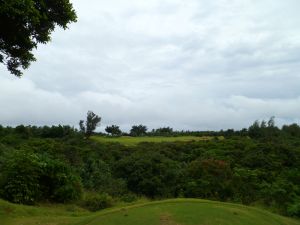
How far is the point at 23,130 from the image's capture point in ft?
230

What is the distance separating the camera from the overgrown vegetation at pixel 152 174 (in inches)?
794

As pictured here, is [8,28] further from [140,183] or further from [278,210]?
[140,183]

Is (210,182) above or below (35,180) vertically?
below

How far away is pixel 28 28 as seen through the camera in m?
11.8

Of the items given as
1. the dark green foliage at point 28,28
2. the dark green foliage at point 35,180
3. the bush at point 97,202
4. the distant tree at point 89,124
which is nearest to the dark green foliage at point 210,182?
the bush at point 97,202

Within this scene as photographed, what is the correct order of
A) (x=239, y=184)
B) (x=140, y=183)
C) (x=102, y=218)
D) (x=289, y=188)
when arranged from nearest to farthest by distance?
(x=102, y=218) < (x=289, y=188) < (x=239, y=184) < (x=140, y=183)

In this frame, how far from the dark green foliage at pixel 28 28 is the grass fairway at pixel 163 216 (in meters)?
4.90

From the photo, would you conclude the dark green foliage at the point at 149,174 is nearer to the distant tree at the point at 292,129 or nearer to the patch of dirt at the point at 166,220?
the patch of dirt at the point at 166,220

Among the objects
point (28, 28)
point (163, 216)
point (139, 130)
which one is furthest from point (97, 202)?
point (139, 130)

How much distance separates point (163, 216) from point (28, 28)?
6305mm

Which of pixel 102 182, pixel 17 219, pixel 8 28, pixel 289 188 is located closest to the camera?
pixel 8 28

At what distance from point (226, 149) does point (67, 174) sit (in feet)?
126

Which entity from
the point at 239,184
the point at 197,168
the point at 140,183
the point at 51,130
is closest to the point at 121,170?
the point at 140,183

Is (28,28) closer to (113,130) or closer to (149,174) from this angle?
(149,174)
